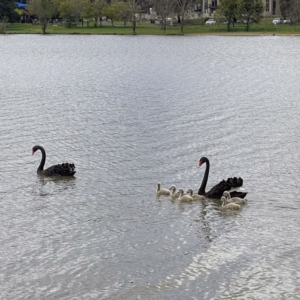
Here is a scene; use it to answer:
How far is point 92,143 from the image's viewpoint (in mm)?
17766

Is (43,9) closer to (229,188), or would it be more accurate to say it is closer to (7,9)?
(7,9)

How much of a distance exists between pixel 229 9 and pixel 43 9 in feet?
74.5

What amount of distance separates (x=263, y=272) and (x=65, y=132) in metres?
10.8

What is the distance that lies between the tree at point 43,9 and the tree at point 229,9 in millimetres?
21234

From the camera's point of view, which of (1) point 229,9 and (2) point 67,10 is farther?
(2) point 67,10

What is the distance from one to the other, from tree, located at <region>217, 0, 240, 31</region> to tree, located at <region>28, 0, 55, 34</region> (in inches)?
836

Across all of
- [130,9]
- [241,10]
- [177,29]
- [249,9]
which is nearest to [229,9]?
[241,10]

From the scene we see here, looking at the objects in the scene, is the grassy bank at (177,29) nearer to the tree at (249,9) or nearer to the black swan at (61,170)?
the tree at (249,9)

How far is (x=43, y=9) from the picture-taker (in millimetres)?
93750

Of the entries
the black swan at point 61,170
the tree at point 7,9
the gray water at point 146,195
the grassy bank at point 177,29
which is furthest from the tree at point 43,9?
the black swan at point 61,170

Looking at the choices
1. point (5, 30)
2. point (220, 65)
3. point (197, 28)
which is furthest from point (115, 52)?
point (5, 30)

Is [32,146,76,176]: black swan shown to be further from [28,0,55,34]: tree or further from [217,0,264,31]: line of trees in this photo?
[28,0,55,34]: tree

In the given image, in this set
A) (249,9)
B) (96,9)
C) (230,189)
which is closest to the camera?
(230,189)

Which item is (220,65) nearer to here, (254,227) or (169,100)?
(169,100)
